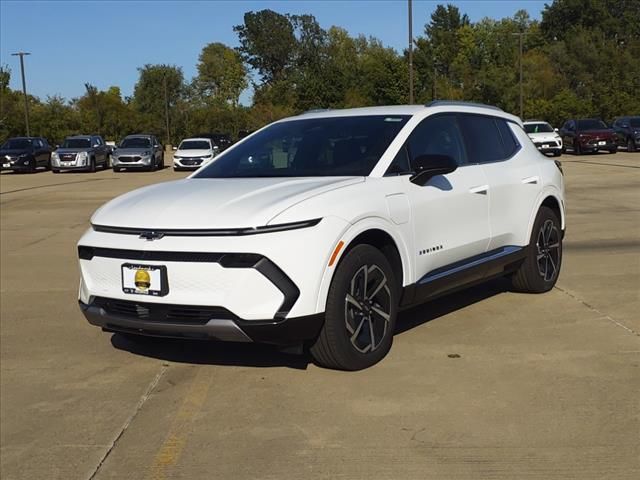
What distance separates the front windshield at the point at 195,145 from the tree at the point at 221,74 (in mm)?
55330

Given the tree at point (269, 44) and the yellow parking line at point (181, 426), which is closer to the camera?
the yellow parking line at point (181, 426)

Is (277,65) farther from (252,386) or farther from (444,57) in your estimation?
(252,386)

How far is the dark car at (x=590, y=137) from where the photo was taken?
32.4 meters

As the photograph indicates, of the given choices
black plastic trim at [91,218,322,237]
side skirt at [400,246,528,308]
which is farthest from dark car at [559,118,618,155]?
black plastic trim at [91,218,322,237]

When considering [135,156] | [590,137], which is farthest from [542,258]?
[135,156]

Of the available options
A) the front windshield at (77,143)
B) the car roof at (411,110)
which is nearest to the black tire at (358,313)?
the car roof at (411,110)

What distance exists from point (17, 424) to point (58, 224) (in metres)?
10.0

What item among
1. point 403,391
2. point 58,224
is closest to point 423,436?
point 403,391

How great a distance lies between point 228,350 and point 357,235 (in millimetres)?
1429

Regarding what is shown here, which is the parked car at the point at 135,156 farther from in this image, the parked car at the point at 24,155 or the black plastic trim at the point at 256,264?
the black plastic trim at the point at 256,264

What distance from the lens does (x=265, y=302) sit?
13.6ft

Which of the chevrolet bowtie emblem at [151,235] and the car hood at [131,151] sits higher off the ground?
the car hood at [131,151]

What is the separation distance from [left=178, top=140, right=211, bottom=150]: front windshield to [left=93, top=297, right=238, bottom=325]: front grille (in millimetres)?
30928

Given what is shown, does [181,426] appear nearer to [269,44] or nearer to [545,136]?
[545,136]
